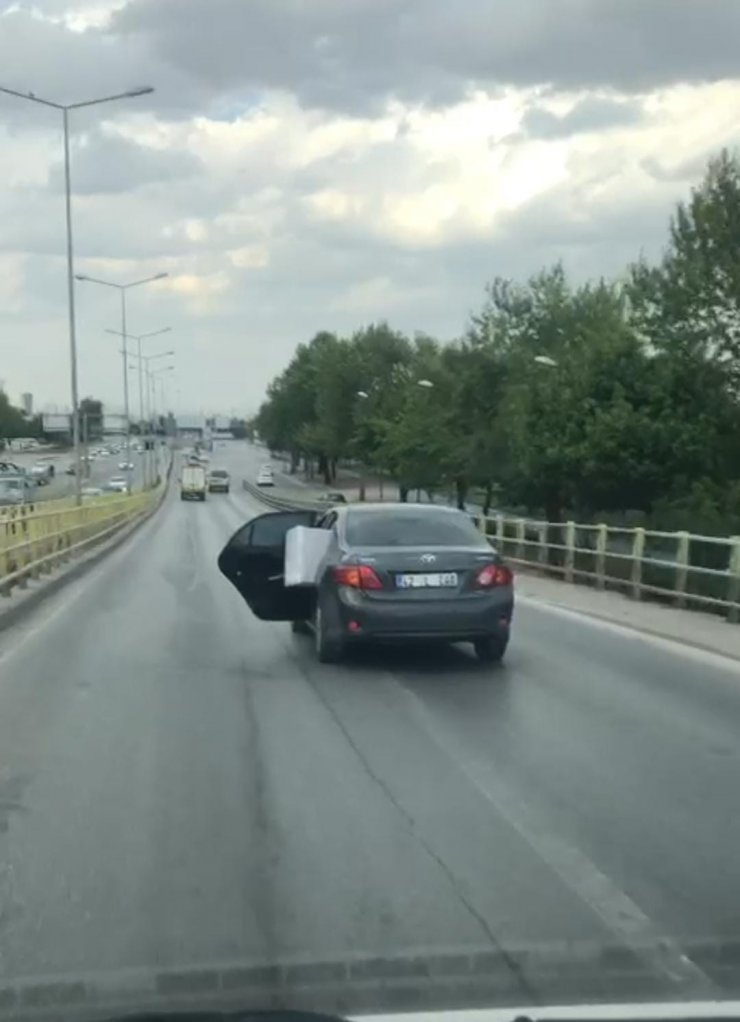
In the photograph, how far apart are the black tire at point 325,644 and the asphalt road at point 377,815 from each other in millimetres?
154

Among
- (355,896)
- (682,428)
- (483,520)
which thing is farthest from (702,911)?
(682,428)

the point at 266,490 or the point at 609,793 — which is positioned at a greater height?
the point at 609,793

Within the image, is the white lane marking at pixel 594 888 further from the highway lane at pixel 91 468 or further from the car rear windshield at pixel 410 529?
the highway lane at pixel 91 468

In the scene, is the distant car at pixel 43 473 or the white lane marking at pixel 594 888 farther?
the distant car at pixel 43 473

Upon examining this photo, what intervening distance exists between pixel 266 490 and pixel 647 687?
10360cm

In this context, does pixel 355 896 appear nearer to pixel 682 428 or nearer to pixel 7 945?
pixel 7 945

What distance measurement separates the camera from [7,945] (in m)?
5.99

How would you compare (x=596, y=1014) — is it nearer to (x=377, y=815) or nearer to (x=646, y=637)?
(x=377, y=815)

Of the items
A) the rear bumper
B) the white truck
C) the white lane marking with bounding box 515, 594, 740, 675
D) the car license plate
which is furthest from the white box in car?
the white truck

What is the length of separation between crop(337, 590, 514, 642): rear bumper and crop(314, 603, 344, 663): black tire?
267 mm

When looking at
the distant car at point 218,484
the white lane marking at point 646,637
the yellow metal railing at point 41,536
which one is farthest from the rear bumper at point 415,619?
the distant car at point 218,484

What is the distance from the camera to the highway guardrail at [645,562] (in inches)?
784

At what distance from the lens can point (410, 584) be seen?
14367 mm

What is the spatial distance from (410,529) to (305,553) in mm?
1050
